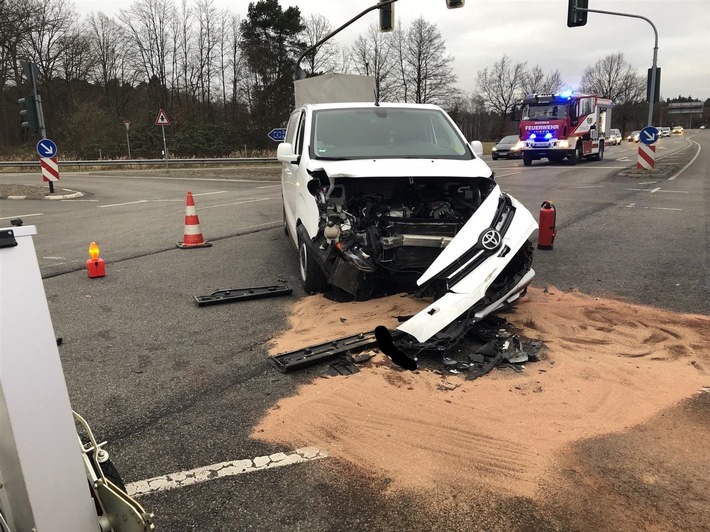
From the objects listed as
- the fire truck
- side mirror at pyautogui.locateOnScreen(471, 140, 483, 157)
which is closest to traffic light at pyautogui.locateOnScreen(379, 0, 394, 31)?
the fire truck

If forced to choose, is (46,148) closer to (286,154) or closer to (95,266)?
(95,266)

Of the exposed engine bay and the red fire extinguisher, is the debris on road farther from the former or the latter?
the red fire extinguisher

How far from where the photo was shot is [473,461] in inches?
112

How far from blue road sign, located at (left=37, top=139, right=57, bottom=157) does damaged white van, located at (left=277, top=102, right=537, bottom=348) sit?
13.3 m

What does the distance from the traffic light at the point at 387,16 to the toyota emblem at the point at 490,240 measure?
15952mm

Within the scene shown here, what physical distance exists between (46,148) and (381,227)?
51.2 ft

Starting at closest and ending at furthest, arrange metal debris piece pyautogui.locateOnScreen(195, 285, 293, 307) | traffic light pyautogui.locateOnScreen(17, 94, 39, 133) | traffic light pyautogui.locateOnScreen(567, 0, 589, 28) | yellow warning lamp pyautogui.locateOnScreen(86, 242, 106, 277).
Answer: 1. metal debris piece pyautogui.locateOnScreen(195, 285, 293, 307)
2. yellow warning lamp pyautogui.locateOnScreen(86, 242, 106, 277)
3. traffic light pyautogui.locateOnScreen(17, 94, 39, 133)
4. traffic light pyautogui.locateOnScreen(567, 0, 589, 28)

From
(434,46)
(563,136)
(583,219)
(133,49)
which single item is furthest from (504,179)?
(133,49)

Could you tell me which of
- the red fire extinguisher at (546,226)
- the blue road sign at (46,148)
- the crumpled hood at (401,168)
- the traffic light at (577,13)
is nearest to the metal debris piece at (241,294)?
the crumpled hood at (401,168)

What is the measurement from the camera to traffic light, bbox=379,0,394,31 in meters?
18.2

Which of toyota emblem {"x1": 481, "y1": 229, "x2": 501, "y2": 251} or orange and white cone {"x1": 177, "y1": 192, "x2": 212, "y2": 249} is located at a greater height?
toyota emblem {"x1": 481, "y1": 229, "x2": 501, "y2": 251}

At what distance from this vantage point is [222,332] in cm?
488

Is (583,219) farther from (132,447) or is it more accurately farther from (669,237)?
(132,447)

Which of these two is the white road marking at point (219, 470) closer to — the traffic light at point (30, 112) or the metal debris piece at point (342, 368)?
the metal debris piece at point (342, 368)
